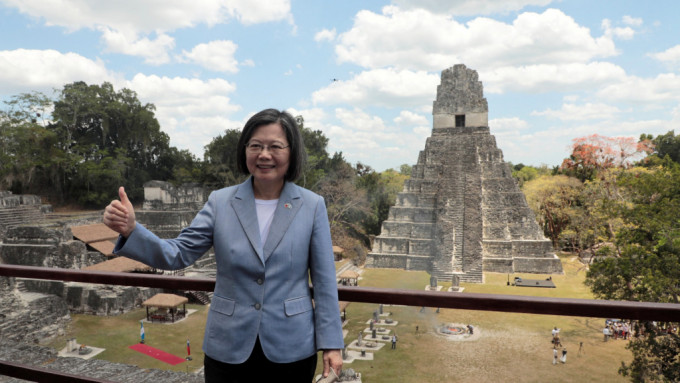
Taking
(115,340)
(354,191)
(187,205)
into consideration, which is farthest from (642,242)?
(354,191)

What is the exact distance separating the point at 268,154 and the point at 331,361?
0.81 metres

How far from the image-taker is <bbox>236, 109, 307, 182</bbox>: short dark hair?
173cm

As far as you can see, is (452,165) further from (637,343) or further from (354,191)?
(637,343)

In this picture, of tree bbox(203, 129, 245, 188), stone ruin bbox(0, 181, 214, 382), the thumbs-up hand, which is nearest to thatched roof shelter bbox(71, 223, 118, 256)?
stone ruin bbox(0, 181, 214, 382)

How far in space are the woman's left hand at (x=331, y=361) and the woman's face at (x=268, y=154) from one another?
687mm

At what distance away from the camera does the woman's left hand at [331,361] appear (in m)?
1.59

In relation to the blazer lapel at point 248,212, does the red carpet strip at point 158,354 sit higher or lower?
lower

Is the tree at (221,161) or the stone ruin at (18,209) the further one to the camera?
the tree at (221,161)

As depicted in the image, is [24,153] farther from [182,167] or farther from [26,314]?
[26,314]

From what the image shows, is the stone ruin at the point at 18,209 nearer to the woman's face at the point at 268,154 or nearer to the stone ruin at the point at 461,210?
the stone ruin at the point at 461,210

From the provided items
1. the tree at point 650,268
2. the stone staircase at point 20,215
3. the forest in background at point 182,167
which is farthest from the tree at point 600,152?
the stone staircase at point 20,215

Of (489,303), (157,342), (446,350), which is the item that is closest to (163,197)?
(157,342)

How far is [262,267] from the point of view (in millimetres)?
1569

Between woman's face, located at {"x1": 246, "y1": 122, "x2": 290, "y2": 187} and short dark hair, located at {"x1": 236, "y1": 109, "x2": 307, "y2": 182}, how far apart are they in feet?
0.06
